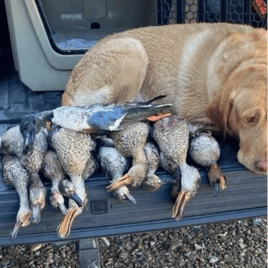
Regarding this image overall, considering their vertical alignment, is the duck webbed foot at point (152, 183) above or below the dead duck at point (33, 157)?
below

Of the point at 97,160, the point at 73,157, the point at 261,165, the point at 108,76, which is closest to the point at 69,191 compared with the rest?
the point at 73,157

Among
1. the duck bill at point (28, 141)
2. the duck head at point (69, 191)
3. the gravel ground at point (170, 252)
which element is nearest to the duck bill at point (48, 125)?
the duck bill at point (28, 141)

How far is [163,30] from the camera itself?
11.3 feet

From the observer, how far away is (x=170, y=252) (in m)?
3.19

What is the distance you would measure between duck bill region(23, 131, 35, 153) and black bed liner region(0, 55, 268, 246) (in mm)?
181

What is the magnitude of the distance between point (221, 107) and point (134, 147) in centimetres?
61

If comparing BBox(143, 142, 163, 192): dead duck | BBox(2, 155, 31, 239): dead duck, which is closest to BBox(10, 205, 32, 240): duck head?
BBox(2, 155, 31, 239): dead duck

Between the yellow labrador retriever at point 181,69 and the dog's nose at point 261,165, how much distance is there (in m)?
0.28

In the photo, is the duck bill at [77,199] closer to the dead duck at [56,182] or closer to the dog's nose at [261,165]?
the dead duck at [56,182]

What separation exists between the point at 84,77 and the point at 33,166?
106 centimetres

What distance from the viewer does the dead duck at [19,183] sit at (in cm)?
219

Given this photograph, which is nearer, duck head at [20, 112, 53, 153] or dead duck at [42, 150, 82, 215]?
dead duck at [42, 150, 82, 215]

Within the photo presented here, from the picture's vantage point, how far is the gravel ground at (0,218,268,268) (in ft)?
10.1

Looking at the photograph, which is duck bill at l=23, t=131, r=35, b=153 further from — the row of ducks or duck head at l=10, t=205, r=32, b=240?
duck head at l=10, t=205, r=32, b=240
